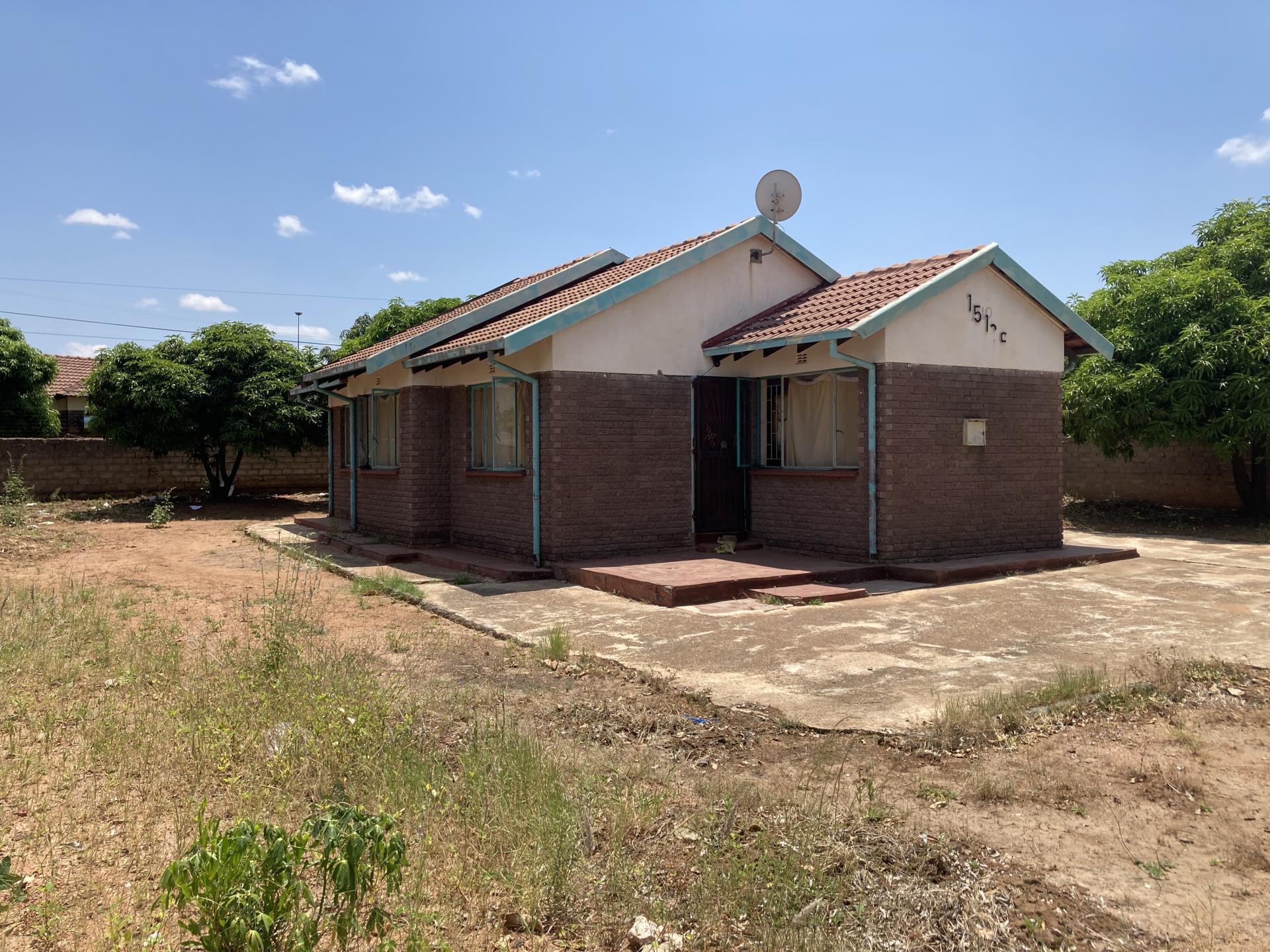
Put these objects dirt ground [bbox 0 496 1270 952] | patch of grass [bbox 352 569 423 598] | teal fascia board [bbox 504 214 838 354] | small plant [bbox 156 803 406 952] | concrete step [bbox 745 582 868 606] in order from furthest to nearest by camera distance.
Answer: teal fascia board [bbox 504 214 838 354] → patch of grass [bbox 352 569 423 598] → concrete step [bbox 745 582 868 606] → dirt ground [bbox 0 496 1270 952] → small plant [bbox 156 803 406 952]

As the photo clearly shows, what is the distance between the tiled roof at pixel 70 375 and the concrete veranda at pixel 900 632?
27.7 meters

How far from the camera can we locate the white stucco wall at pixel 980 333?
10.4 metres

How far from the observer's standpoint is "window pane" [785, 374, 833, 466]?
11.0 metres

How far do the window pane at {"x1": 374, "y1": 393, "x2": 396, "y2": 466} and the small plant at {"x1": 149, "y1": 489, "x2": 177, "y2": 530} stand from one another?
5.30 m

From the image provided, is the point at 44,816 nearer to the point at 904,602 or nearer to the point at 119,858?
the point at 119,858

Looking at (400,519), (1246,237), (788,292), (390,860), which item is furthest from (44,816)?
(1246,237)

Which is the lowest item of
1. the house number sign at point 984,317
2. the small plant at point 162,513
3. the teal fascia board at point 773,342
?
the small plant at point 162,513

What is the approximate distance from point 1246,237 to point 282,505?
19.8 metres

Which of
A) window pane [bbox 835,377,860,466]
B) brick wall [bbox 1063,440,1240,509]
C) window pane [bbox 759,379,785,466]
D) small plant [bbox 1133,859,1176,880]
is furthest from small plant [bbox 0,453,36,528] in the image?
brick wall [bbox 1063,440,1240,509]

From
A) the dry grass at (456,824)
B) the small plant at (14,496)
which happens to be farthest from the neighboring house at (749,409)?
the small plant at (14,496)

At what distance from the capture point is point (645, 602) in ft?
29.0

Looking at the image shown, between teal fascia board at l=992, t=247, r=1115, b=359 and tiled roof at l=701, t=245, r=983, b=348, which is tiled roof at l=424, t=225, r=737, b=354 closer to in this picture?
tiled roof at l=701, t=245, r=983, b=348

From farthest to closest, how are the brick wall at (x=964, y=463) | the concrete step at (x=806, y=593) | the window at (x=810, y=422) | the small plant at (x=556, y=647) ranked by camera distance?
1. the window at (x=810, y=422)
2. the brick wall at (x=964, y=463)
3. the concrete step at (x=806, y=593)
4. the small plant at (x=556, y=647)

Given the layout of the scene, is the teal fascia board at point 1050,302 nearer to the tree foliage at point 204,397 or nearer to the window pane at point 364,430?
the window pane at point 364,430
